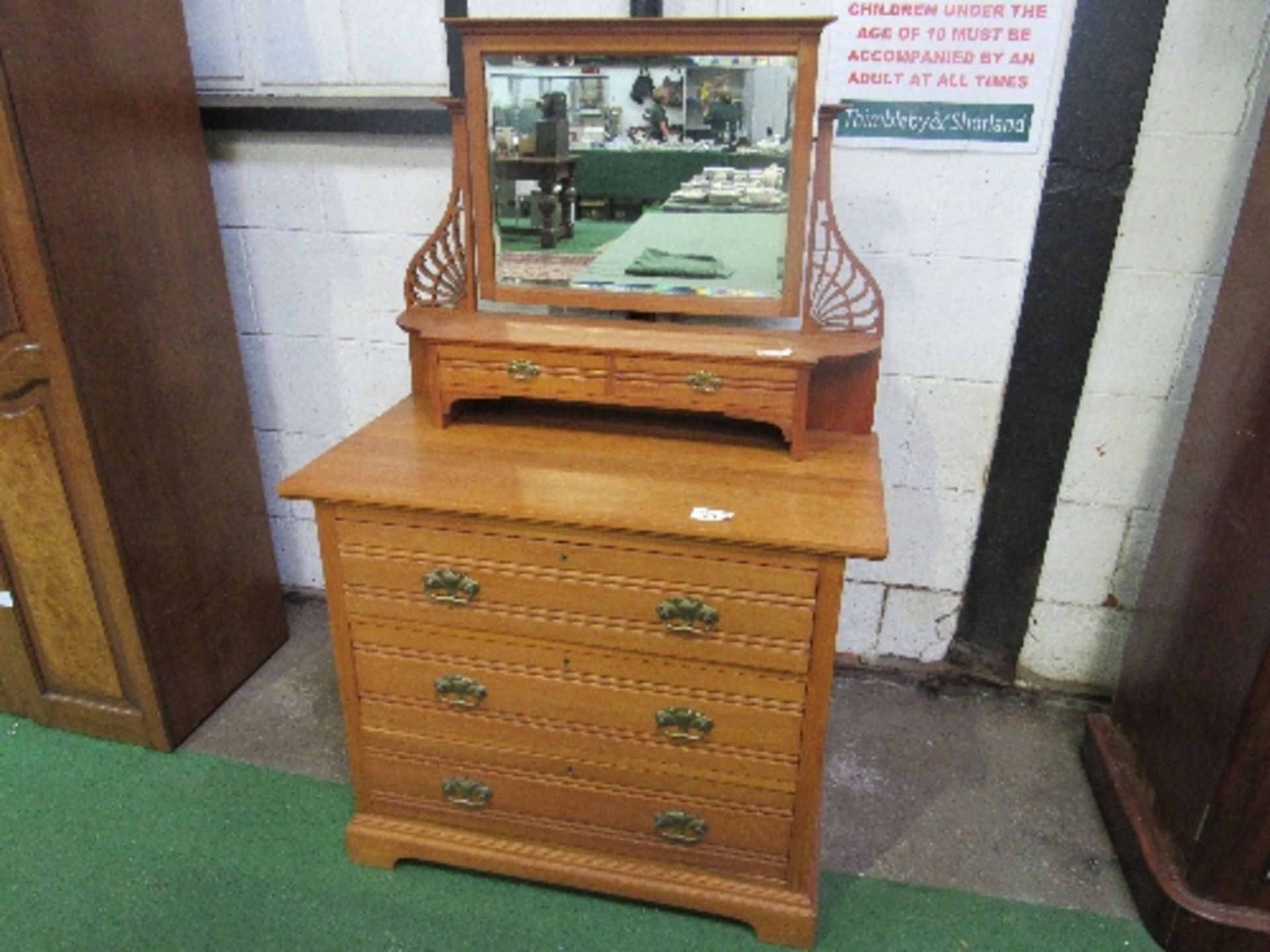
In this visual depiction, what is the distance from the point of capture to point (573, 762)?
160 centimetres

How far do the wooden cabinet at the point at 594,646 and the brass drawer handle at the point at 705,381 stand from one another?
0.12 metres

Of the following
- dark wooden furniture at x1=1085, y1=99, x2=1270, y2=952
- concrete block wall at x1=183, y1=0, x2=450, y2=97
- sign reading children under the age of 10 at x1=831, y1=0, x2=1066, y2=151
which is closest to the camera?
dark wooden furniture at x1=1085, y1=99, x2=1270, y2=952

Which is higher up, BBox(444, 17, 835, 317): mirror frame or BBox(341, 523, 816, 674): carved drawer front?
BBox(444, 17, 835, 317): mirror frame

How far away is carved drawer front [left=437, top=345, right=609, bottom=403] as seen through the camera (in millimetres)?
1592

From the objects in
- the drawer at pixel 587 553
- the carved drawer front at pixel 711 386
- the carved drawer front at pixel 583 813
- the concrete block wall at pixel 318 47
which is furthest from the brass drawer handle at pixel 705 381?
the concrete block wall at pixel 318 47

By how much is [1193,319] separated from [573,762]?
158cm

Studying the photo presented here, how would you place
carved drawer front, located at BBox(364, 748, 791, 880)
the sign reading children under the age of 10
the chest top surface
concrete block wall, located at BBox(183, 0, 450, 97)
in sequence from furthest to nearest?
concrete block wall, located at BBox(183, 0, 450, 97) < the sign reading children under the age of 10 < carved drawer front, located at BBox(364, 748, 791, 880) < the chest top surface

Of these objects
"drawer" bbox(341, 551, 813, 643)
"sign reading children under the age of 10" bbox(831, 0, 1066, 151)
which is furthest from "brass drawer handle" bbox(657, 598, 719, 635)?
"sign reading children under the age of 10" bbox(831, 0, 1066, 151)

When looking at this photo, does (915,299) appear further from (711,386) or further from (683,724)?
(683,724)

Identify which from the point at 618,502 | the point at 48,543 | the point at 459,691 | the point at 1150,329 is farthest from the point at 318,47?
the point at 1150,329

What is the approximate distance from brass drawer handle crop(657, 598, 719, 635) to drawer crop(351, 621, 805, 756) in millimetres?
74

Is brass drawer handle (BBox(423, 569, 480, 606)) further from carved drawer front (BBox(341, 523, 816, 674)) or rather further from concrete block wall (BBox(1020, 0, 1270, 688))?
concrete block wall (BBox(1020, 0, 1270, 688))

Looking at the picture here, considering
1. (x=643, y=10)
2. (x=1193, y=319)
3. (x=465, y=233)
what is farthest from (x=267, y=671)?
(x=1193, y=319)

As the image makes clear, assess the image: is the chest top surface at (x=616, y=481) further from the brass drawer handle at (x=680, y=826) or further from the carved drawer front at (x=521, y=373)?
the brass drawer handle at (x=680, y=826)
